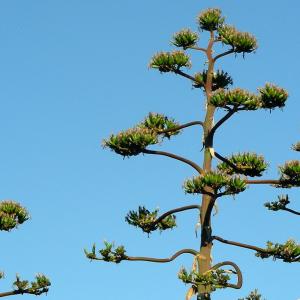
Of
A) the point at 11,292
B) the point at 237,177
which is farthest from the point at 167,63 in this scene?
the point at 11,292

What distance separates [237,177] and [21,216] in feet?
18.2

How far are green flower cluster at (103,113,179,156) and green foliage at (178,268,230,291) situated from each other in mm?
2627

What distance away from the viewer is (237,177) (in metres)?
14.0

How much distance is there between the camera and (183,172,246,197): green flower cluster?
1399 cm

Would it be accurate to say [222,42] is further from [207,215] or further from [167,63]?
[207,215]

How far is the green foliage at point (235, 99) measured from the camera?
14976 mm

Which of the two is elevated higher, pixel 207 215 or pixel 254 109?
pixel 254 109

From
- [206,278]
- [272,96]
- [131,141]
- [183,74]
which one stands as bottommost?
[206,278]

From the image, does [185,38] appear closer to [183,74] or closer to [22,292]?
[183,74]

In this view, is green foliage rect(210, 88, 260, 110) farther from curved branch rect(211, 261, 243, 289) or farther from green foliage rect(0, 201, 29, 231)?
green foliage rect(0, 201, 29, 231)

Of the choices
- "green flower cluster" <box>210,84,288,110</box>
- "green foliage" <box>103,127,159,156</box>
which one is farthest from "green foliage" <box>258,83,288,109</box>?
"green foliage" <box>103,127,159,156</box>

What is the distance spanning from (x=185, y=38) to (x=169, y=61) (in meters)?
0.75

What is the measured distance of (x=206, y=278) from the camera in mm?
13961

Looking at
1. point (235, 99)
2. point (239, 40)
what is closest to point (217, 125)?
point (235, 99)
